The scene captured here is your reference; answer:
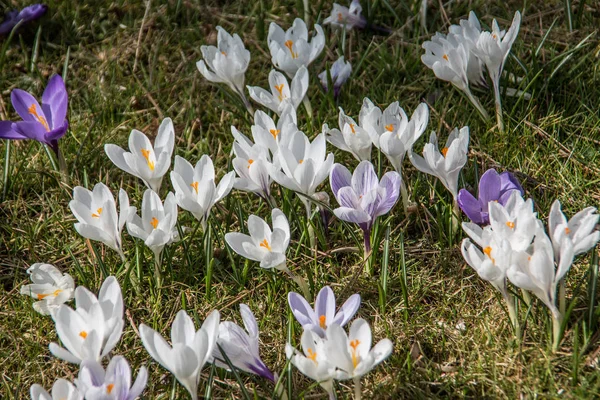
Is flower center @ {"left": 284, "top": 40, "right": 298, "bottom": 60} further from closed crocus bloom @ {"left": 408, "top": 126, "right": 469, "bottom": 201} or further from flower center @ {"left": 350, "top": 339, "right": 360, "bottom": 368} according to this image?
flower center @ {"left": 350, "top": 339, "right": 360, "bottom": 368}

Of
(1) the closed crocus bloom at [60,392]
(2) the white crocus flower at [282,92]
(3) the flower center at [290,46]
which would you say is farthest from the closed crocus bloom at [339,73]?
(1) the closed crocus bloom at [60,392]

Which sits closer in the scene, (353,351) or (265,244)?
(353,351)

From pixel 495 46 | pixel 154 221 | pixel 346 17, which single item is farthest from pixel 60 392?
pixel 346 17

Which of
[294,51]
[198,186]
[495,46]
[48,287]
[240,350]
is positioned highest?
[495,46]

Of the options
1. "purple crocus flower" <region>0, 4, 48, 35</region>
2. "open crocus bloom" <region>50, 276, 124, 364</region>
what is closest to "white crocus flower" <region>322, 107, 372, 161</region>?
"open crocus bloom" <region>50, 276, 124, 364</region>

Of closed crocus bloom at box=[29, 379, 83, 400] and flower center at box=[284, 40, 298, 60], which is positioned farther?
flower center at box=[284, 40, 298, 60]

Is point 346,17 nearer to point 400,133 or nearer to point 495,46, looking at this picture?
point 495,46
